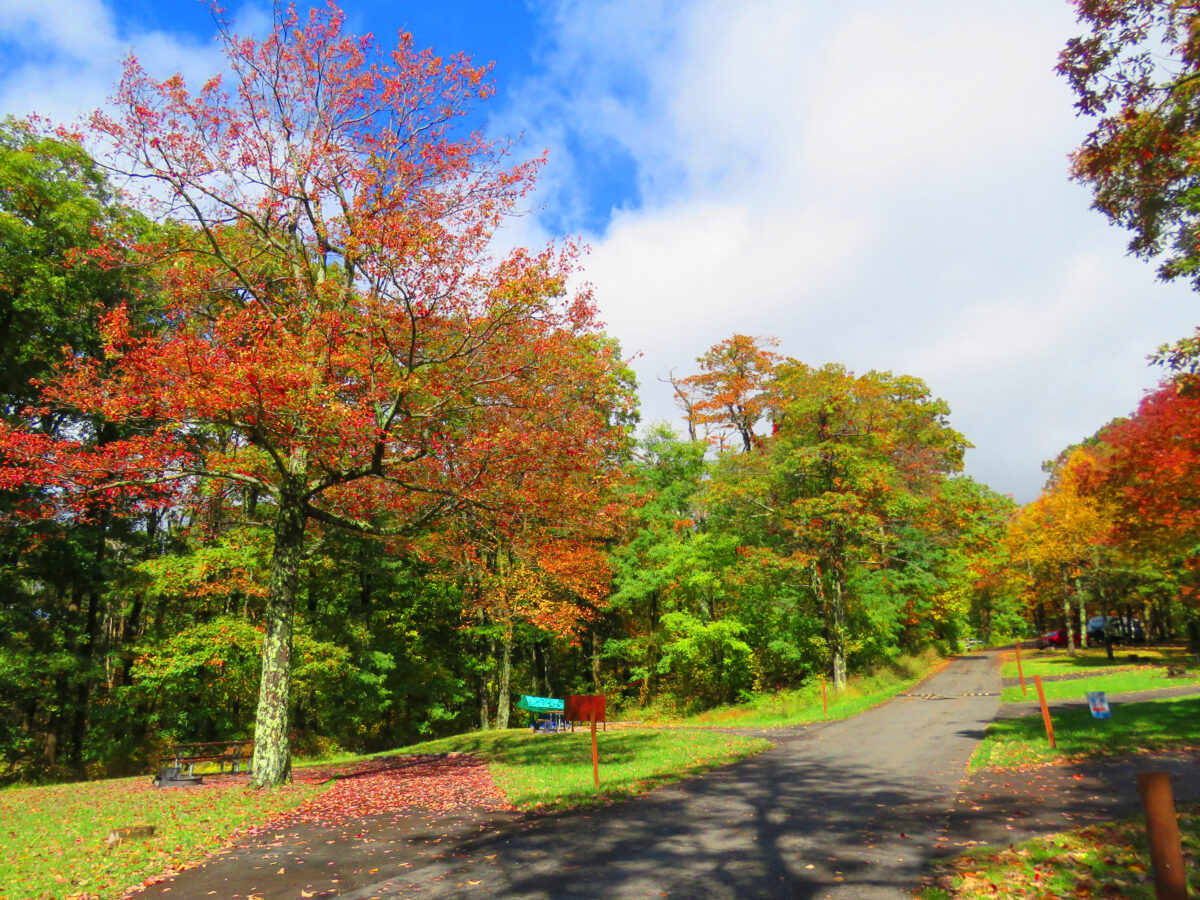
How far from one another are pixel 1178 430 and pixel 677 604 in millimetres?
19886

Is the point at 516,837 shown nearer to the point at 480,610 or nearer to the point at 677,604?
the point at 480,610

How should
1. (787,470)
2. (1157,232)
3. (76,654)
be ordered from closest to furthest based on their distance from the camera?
1. (1157,232)
2. (76,654)
3. (787,470)

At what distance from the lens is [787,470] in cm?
2456

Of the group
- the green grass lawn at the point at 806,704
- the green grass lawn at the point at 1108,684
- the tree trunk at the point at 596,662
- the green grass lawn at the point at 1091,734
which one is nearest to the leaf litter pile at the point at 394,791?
the green grass lawn at the point at 1091,734

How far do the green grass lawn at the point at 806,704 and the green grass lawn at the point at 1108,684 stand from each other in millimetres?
4469

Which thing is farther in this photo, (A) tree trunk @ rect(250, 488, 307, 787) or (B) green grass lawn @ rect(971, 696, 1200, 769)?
(A) tree trunk @ rect(250, 488, 307, 787)

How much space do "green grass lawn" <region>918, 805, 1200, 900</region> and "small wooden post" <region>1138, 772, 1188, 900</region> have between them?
211 centimetres

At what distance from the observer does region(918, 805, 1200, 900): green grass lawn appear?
5.13m

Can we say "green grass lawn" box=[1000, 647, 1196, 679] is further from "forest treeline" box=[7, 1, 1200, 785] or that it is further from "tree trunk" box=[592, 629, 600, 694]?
"tree trunk" box=[592, 629, 600, 694]

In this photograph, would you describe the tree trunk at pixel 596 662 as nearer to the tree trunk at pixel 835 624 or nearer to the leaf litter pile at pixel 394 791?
the tree trunk at pixel 835 624

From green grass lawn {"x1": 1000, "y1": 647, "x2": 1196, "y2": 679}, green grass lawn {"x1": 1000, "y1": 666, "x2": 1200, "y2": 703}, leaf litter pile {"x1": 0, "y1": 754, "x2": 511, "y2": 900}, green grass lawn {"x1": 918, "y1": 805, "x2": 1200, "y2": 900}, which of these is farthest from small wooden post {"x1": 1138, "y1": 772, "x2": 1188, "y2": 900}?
green grass lawn {"x1": 1000, "y1": 647, "x2": 1196, "y2": 679}

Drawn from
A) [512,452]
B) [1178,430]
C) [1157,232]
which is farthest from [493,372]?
[1178,430]

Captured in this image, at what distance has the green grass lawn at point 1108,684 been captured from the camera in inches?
818

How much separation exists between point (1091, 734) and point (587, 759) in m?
9.93
